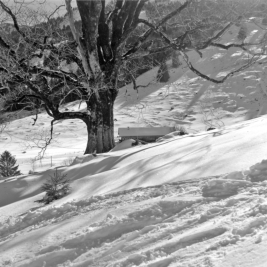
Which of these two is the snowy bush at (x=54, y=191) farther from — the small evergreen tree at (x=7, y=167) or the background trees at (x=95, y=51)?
the small evergreen tree at (x=7, y=167)

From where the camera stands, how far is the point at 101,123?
8.30 metres

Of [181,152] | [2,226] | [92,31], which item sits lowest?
[2,226]

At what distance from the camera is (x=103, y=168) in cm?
545

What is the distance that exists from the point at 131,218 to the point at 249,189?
3.35ft

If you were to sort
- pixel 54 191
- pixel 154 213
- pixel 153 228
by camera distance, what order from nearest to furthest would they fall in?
pixel 153 228, pixel 154 213, pixel 54 191

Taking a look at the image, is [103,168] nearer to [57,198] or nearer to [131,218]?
[57,198]

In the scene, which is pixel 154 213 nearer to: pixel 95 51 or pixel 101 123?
pixel 95 51

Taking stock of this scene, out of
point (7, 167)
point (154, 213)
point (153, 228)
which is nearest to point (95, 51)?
point (154, 213)

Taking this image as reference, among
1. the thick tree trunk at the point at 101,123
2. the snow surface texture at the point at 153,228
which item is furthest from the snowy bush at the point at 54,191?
the thick tree trunk at the point at 101,123

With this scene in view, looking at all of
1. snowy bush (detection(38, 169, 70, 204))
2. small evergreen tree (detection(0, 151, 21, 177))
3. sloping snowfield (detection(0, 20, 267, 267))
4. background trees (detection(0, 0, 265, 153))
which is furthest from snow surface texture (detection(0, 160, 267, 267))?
small evergreen tree (detection(0, 151, 21, 177))

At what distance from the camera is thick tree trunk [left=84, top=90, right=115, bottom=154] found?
8.27 metres

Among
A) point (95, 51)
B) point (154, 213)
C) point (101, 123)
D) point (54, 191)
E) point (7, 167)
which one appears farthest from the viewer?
point (7, 167)

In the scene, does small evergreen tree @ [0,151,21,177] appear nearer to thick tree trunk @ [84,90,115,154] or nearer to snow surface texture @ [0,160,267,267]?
thick tree trunk @ [84,90,115,154]

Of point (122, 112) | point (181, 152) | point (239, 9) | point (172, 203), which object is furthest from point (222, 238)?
point (122, 112)
